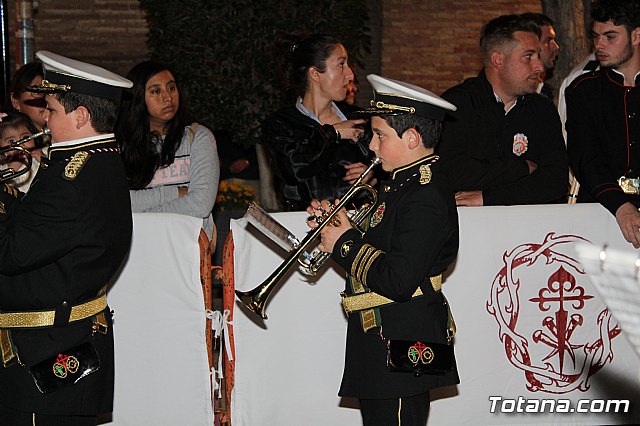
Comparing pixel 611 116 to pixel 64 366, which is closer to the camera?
pixel 64 366

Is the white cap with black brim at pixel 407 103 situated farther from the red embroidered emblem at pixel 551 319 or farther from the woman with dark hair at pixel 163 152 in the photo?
the woman with dark hair at pixel 163 152

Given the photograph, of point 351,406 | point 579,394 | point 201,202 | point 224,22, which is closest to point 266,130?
point 201,202

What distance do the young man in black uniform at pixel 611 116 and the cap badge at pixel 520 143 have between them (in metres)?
0.26

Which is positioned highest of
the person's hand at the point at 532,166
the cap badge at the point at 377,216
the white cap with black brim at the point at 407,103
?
the white cap with black brim at the point at 407,103

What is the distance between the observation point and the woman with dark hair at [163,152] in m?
5.20

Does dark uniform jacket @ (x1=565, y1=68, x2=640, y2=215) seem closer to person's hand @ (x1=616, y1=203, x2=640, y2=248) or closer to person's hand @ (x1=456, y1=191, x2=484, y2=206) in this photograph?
person's hand @ (x1=616, y1=203, x2=640, y2=248)

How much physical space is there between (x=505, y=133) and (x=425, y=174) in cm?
193

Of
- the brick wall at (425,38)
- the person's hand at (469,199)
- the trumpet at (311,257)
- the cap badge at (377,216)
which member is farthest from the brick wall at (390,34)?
the cap badge at (377,216)

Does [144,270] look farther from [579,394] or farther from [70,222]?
[579,394]

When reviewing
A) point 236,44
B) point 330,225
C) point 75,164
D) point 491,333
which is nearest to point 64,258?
point 75,164

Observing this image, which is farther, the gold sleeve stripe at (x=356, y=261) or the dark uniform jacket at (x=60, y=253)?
the gold sleeve stripe at (x=356, y=261)

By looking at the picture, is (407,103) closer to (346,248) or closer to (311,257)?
(346,248)

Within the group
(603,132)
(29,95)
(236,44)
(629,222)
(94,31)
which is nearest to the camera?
(629,222)

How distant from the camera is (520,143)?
5.37 meters
